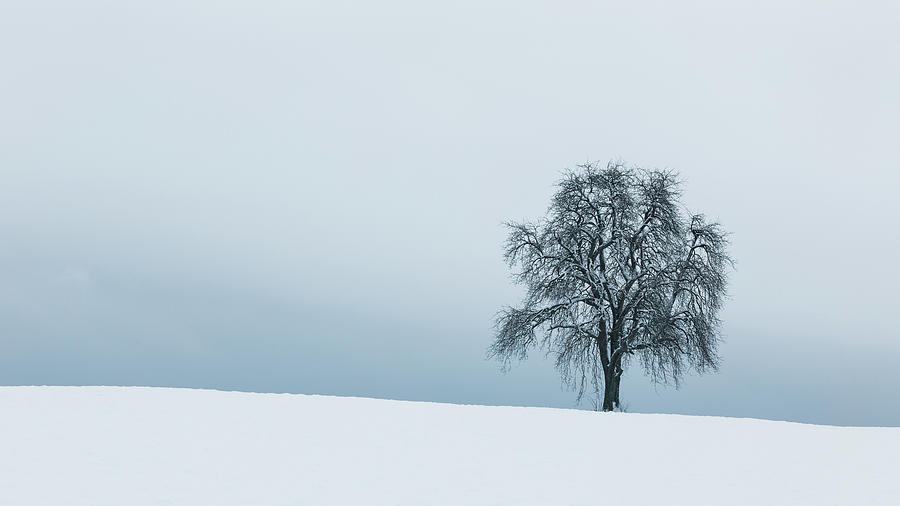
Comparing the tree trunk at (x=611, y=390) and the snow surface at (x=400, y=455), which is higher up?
the tree trunk at (x=611, y=390)

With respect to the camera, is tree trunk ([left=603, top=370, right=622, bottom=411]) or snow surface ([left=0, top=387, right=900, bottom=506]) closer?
snow surface ([left=0, top=387, right=900, bottom=506])

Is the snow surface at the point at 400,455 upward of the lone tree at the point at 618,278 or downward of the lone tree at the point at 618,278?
downward

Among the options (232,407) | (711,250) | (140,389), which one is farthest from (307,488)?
(711,250)

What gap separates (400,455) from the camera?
1479 centimetres

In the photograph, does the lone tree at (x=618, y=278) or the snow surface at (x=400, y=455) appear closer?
the snow surface at (x=400, y=455)

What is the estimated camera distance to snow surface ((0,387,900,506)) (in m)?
12.3

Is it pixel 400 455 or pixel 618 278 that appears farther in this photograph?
pixel 618 278

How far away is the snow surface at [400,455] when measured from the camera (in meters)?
12.3

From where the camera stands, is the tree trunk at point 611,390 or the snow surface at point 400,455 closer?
the snow surface at point 400,455

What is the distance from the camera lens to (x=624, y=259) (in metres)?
28.7

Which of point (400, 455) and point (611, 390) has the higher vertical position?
point (611, 390)

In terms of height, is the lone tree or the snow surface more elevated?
the lone tree

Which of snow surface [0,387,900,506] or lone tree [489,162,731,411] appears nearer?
snow surface [0,387,900,506]

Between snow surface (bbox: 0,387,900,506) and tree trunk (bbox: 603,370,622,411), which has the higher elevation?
tree trunk (bbox: 603,370,622,411)
